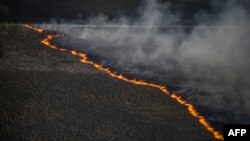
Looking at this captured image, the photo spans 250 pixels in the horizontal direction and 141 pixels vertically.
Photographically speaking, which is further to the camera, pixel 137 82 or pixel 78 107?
pixel 137 82

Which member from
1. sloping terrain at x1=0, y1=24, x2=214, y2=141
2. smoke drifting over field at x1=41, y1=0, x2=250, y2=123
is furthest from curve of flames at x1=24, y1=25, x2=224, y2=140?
smoke drifting over field at x1=41, y1=0, x2=250, y2=123

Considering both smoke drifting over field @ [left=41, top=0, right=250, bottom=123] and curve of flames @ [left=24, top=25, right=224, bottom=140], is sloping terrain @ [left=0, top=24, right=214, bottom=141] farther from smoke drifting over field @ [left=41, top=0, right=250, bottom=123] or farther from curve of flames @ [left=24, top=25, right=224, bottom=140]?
smoke drifting over field @ [left=41, top=0, right=250, bottom=123]

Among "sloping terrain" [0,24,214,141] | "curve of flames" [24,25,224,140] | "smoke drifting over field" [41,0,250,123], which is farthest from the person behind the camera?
"smoke drifting over field" [41,0,250,123]

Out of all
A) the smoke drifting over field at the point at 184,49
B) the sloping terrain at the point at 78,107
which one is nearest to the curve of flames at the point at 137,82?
the sloping terrain at the point at 78,107

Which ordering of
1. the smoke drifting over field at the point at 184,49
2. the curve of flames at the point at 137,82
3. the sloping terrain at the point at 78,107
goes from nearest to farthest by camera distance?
the sloping terrain at the point at 78,107, the curve of flames at the point at 137,82, the smoke drifting over field at the point at 184,49

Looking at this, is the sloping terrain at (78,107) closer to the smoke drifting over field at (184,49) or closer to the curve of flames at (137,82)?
the curve of flames at (137,82)

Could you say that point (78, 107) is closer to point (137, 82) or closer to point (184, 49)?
point (137, 82)

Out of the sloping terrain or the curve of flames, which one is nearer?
the sloping terrain

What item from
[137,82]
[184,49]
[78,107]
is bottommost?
[78,107]

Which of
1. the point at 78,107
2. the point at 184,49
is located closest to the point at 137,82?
the point at 78,107
